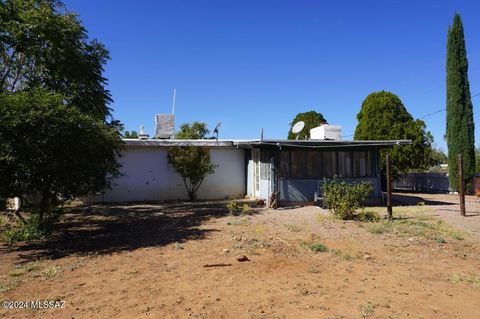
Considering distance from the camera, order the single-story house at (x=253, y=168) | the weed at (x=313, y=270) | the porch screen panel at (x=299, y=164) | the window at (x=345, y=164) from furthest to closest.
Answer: the window at (x=345, y=164)
the porch screen panel at (x=299, y=164)
the single-story house at (x=253, y=168)
the weed at (x=313, y=270)

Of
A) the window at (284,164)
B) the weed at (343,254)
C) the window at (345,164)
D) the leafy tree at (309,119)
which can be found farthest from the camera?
the leafy tree at (309,119)

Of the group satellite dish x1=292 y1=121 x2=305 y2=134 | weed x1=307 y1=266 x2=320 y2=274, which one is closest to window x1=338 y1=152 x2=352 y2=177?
satellite dish x1=292 y1=121 x2=305 y2=134

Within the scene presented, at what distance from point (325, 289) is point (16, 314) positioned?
3952 millimetres

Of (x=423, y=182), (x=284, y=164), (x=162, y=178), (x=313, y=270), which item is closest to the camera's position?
(x=313, y=270)

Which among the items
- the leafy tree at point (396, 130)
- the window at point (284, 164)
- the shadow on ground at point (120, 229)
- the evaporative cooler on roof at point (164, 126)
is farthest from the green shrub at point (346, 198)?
the leafy tree at point (396, 130)

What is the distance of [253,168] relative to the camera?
18.0 metres

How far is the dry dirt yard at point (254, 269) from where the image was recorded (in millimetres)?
4832

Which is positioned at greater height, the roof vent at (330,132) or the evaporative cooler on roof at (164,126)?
the evaporative cooler on roof at (164,126)

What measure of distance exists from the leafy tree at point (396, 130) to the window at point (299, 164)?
30.5ft

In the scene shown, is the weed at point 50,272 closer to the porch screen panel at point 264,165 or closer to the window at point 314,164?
the porch screen panel at point 264,165

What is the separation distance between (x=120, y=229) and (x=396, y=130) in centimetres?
1801

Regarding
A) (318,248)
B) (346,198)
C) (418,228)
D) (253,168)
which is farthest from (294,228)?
(253,168)

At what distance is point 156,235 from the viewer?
383 inches

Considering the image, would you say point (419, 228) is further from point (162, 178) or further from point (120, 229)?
point (162, 178)
